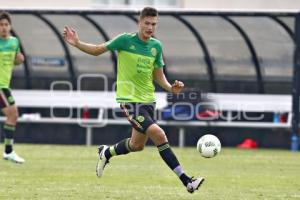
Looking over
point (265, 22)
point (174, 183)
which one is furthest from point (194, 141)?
point (174, 183)

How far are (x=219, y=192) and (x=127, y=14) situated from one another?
944 centimetres

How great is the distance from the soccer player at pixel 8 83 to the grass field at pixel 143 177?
0.31m

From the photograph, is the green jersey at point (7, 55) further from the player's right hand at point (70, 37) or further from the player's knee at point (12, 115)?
the player's right hand at point (70, 37)

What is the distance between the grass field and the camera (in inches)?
437

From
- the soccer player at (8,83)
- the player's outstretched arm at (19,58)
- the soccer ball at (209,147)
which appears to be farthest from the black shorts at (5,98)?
the soccer ball at (209,147)

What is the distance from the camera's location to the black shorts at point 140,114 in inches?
440

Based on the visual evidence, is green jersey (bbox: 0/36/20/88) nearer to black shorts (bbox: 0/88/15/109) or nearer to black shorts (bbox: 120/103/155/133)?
black shorts (bbox: 0/88/15/109)

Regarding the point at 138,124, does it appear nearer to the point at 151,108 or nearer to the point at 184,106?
the point at 151,108

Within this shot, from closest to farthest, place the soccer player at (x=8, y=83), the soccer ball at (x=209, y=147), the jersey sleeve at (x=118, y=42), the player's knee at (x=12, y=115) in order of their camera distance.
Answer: the jersey sleeve at (x=118, y=42), the soccer ball at (x=209, y=147), the soccer player at (x=8, y=83), the player's knee at (x=12, y=115)

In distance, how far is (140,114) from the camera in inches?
443

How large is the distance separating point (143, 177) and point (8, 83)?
3322mm

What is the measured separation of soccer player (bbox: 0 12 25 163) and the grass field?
0.31 m

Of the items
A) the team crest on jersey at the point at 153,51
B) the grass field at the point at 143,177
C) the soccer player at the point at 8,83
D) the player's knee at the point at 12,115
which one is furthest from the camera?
the player's knee at the point at 12,115

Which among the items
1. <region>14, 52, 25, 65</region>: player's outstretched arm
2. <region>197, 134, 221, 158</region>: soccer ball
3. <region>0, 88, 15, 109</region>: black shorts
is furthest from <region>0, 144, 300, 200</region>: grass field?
<region>14, 52, 25, 65</region>: player's outstretched arm
